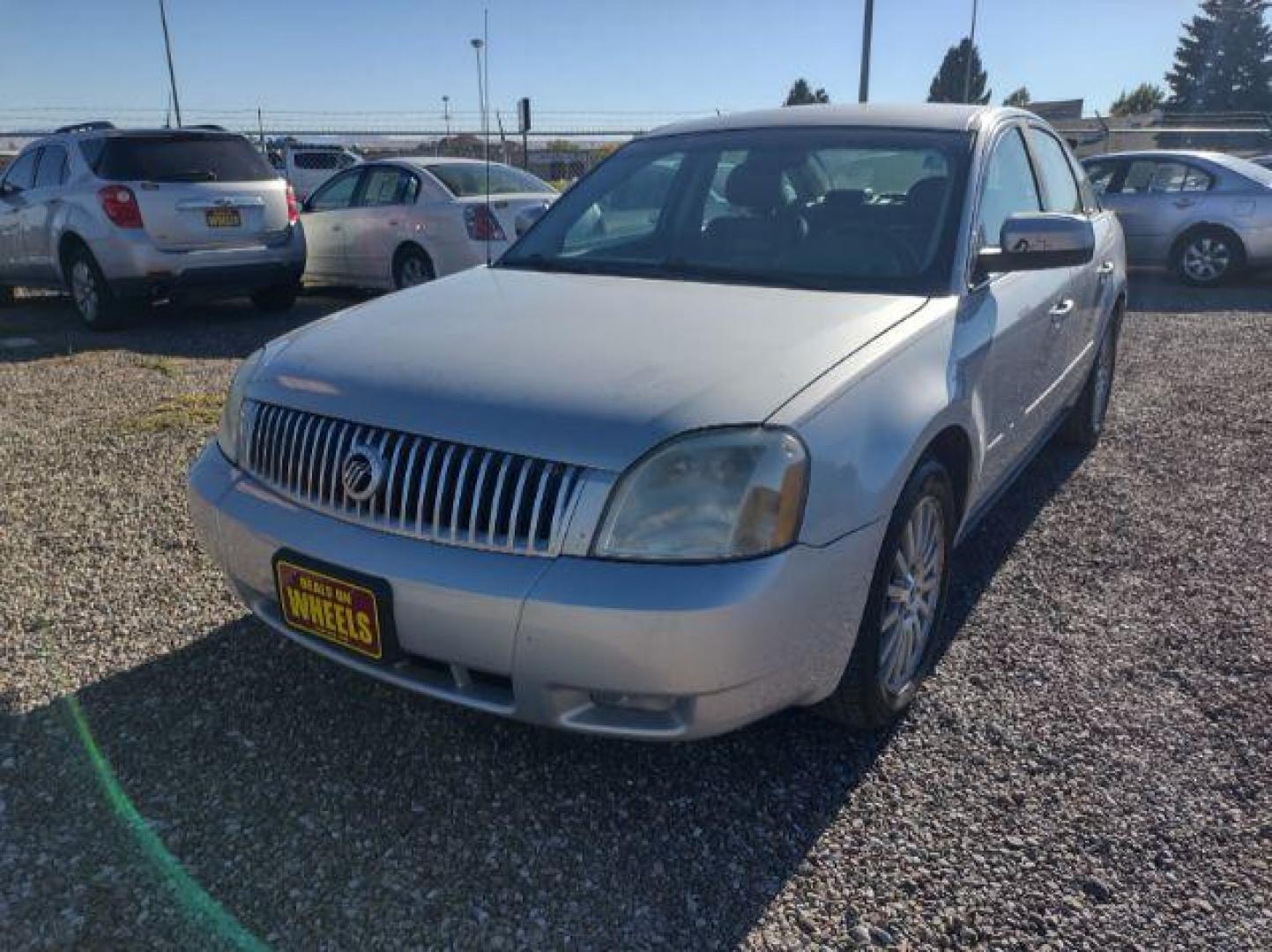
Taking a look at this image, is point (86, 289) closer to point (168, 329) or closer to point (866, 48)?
point (168, 329)

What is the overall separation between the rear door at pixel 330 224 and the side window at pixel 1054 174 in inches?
266

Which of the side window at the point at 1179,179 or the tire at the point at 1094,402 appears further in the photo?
the side window at the point at 1179,179

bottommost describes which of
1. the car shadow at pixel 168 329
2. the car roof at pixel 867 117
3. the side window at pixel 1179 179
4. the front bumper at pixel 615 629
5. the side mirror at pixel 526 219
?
the car shadow at pixel 168 329

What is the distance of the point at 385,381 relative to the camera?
7.96 ft

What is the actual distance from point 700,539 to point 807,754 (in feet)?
2.87

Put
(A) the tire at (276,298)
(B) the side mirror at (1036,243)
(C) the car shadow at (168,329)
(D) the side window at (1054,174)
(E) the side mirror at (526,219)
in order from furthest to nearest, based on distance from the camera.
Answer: (A) the tire at (276,298)
(C) the car shadow at (168,329)
(D) the side window at (1054,174)
(E) the side mirror at (526,219)
(B) the side mirror at (1036,243)

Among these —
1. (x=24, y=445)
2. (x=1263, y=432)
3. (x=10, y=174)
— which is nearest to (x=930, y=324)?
(x=1263, y=432)

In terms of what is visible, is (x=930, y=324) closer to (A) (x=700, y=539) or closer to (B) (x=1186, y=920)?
(A) (x=700, y=539)

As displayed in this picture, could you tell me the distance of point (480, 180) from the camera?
355 inches

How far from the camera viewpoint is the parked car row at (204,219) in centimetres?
802

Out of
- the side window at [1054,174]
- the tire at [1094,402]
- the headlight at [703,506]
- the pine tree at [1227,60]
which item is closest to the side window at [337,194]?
the side window at [1054,174]

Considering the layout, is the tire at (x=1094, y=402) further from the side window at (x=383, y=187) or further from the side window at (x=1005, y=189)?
the side window at (x=383, y=187)

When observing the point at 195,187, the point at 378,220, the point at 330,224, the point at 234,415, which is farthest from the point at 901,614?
the point at 330,224

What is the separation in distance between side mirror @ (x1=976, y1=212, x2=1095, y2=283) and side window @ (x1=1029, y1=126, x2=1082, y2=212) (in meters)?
1.17
